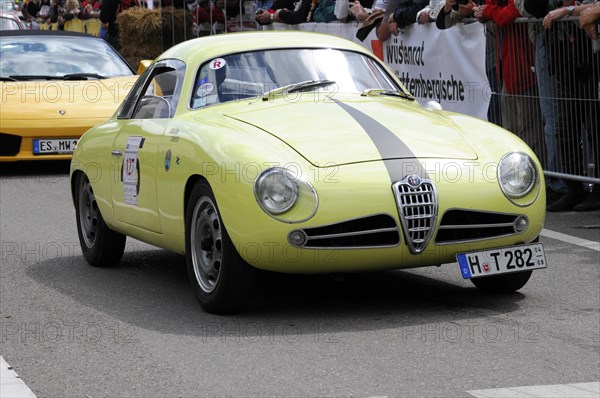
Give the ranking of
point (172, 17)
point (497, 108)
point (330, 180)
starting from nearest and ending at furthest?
point (330, 180), point (497, 108), point (172, 17)

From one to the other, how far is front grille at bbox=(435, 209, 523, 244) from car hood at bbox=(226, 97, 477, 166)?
1.02 feet

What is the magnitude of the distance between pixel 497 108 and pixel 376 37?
3.32 m

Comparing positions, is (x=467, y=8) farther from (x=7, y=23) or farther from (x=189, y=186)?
A: (x=7, y=23)

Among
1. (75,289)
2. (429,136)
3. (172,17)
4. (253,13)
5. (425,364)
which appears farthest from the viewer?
(172,17)

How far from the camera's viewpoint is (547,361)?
226 inches

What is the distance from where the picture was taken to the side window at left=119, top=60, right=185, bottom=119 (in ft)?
25.7

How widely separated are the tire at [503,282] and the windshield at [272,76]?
4.39 feet

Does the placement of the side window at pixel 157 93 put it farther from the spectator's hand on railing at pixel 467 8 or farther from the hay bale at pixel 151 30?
the hay bale at pixel 151 30

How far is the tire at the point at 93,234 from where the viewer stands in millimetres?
8562

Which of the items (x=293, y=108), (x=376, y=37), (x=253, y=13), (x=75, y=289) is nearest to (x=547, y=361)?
(x=293, y=108)

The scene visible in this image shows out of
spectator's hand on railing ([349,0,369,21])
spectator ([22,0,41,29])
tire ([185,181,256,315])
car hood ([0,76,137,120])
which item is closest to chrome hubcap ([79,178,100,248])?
tire ([185,181,256,315])

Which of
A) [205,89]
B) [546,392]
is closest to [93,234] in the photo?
[205,89]

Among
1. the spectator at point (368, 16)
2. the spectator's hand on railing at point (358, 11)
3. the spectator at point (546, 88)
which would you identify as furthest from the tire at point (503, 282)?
the spectator's hand on railing at point (358, 11)

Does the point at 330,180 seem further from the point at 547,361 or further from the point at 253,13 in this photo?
the point at 253,13
